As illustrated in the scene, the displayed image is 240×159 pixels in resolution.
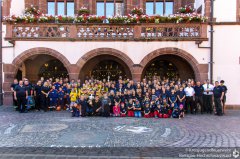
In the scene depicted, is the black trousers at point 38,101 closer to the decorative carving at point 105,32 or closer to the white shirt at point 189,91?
the decorative carving at point 105,32

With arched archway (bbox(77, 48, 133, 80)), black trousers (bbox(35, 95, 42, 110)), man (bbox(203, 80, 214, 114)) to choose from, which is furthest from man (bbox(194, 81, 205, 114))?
black trousers (bbox(35, 95, 42, 110))

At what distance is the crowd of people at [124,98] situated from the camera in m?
12.0

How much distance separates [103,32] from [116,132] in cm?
753

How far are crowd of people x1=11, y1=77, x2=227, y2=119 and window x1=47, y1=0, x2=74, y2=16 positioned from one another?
5036mm

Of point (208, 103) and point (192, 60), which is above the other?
point (192, 60)

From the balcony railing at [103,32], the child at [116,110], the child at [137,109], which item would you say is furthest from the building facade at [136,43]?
the child at [116,110]

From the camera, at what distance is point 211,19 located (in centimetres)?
1459

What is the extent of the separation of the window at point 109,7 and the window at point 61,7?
171 centimetres

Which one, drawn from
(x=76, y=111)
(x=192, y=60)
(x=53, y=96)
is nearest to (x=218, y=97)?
(x=192, y=60)

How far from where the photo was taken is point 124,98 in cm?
1254

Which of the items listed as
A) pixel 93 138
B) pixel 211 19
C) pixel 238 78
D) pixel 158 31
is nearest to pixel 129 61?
pixel 158 31

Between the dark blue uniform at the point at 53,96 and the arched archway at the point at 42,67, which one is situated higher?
the arched archway at the point at 42,67

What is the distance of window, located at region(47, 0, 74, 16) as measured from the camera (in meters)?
17.0

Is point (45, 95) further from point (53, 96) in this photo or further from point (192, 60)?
point (192, 60)
